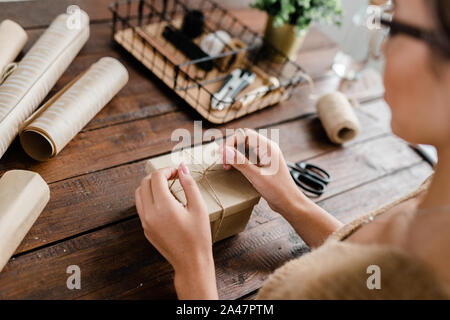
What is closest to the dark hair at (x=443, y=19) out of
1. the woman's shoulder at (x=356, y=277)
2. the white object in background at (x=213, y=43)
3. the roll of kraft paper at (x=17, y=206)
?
the woman's shoulder at (x=356, y=277)

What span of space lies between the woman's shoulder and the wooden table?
0.46 ft

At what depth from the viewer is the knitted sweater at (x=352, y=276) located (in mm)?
507

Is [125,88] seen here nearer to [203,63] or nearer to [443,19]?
[203,63]

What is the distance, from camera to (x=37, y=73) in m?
0.81

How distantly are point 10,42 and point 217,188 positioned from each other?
0.54m

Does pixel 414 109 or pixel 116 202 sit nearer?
pixel 414 109

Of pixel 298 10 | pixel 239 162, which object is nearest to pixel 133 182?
pixel 239 162

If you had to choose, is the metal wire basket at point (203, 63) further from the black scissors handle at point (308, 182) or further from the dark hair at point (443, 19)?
the dark hair at point (443, 19)

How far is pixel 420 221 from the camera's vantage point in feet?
1.77

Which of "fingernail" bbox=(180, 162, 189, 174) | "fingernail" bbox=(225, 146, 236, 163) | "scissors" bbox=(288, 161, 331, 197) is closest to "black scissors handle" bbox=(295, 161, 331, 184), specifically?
"scissors" bbox=(288, 161, 331, 197)

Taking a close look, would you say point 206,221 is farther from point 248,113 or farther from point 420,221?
point 248,113

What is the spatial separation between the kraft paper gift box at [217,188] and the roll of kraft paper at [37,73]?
10.0 inches
